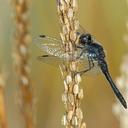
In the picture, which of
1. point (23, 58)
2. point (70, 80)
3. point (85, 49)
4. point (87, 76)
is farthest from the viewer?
point (87, 76)

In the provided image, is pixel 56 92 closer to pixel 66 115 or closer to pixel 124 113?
pixel 124 113

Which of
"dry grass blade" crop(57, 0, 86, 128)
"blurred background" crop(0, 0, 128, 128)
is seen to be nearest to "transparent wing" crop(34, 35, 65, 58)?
"dry grass blade" crop(57, 0, 86, 128)

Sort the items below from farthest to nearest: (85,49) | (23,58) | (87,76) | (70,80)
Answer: (87,76) < (23,58) < (85,49) < (70,80)

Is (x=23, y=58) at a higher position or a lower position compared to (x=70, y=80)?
higher

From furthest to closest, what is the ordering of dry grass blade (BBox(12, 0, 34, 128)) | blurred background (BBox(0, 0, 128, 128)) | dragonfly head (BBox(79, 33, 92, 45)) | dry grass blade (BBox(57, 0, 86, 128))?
blurred background (BBox(0, 0, 128, 128)) < dry grass blade (BBox(12, 0, 34, 128)) < dragonfly head (BBox(79, 33, 92, 45)) < dry grass blade (BBox(57, 0, 86, 128))

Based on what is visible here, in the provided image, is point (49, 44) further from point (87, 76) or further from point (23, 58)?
point (87, 76)

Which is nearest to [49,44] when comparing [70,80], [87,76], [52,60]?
[52,60]

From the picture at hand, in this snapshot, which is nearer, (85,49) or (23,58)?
(85,49)

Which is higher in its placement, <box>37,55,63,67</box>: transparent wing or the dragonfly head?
the dragonfly head

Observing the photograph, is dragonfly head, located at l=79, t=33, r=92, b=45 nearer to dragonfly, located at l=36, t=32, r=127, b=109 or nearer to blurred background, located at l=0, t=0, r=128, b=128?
dragonfly, located at l=36, t=32, r=127, b=109
